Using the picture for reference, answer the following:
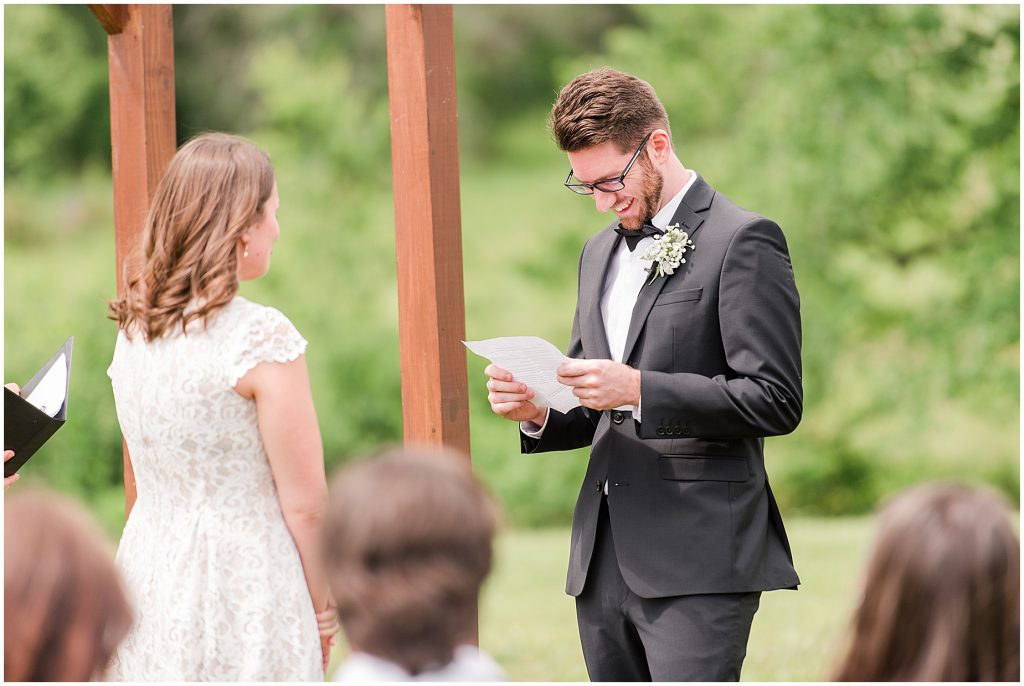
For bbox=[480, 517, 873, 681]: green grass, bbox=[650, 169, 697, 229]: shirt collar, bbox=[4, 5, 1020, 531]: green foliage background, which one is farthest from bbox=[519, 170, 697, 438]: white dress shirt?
bbox=[4, 5, 1020, 531]: green foliage background

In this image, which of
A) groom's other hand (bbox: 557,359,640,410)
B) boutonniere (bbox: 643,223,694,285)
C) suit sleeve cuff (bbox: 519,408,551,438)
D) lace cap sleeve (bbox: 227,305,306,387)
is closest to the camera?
lace cap sleeve (bbox: 227,305,306,387)

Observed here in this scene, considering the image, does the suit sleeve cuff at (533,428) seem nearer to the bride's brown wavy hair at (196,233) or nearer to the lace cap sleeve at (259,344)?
the lace cap sleeve at (259,344)

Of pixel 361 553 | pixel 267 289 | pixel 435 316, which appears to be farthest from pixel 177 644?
pixel 267 289

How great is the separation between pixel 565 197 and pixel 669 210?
1197 centimetres

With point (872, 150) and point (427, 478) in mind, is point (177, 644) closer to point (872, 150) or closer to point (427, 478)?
point (427, 478)

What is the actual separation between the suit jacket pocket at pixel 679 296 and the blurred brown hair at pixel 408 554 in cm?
→ 100

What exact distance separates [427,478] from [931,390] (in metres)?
10.6

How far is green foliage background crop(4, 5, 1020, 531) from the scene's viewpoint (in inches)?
445

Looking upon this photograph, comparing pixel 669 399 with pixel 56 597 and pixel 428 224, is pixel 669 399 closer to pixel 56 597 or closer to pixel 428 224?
pixel 428 224

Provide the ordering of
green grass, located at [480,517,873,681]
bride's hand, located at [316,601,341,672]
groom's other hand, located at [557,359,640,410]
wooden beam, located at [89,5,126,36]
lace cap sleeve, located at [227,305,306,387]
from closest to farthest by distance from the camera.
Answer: lace cap sleeve, located at [227,305,306,387]
bride's hand, located at [316,601,341,672]
groom's other hand, located at [557,359,640,410]
wooden beam, located at [89,5,126,36]
green grass, located at [480,517,873,681]

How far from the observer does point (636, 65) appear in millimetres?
14492

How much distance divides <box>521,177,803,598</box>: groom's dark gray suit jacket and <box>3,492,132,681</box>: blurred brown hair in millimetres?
1231

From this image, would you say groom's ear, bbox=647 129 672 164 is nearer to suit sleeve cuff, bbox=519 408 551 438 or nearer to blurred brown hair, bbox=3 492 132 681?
suit sleeve cuff, bbox=519 408 551 438

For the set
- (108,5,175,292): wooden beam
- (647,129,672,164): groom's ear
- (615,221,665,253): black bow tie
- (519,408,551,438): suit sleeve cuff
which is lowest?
(519,408,551,438): suit sleeve cuff
